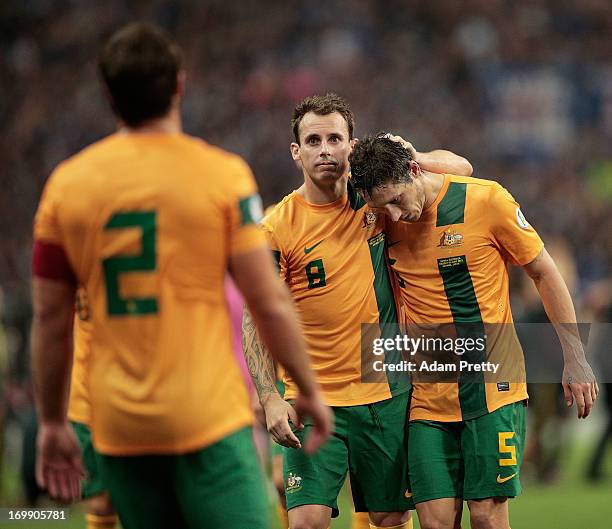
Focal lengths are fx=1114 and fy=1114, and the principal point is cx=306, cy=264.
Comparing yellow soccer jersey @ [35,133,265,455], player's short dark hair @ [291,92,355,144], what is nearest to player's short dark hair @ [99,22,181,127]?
yellow soccer jersey @ [35,133,265,455]

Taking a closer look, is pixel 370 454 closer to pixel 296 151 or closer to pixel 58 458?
pixel 296 151

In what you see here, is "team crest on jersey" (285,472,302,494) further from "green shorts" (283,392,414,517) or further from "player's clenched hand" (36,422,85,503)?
"player's clenched hand" (36,422,85,503)

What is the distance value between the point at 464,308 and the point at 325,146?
1070mm

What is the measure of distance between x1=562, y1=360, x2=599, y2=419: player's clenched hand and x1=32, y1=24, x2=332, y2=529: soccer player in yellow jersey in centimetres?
234

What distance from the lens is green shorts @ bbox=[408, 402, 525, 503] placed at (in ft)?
17.2

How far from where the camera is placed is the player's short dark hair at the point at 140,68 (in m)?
3.18

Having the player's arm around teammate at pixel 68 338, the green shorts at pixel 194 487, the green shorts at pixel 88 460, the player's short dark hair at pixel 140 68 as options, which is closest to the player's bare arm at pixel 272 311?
the player's arm around teammate at pixel 68 338

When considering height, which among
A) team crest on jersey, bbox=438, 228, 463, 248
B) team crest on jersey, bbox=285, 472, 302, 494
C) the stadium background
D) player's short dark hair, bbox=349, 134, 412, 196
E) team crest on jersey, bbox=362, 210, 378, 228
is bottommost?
team crest on jersey, bbox=285, 472, 302, 494

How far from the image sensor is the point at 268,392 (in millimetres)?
5320

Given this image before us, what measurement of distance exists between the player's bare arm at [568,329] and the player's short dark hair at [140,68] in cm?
262

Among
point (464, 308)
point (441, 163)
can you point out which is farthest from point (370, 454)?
point (441, 163)

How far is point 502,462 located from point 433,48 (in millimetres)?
17040

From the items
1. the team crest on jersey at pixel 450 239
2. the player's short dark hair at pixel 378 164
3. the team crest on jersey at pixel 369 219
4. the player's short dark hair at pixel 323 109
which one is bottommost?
the team crest on jersey at pixel 450 239

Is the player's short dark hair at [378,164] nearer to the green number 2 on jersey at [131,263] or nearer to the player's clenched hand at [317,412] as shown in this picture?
the player's clenched hand at [317,412]
